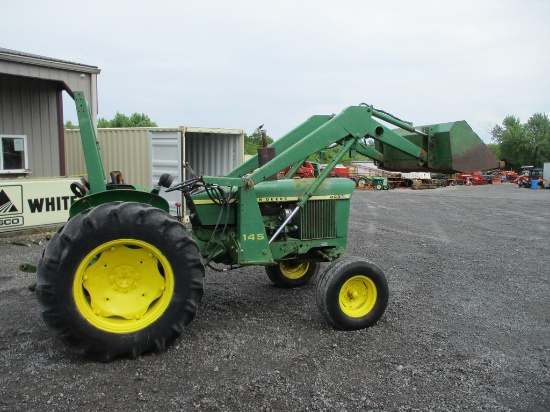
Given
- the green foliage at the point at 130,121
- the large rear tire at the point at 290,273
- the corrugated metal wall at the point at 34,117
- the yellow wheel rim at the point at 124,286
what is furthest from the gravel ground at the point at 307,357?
the green foliage at the point at 130,121

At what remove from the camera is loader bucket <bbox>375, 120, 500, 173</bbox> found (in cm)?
480

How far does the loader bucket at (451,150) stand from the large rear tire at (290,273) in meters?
1.76

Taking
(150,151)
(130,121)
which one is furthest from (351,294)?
(130,121)

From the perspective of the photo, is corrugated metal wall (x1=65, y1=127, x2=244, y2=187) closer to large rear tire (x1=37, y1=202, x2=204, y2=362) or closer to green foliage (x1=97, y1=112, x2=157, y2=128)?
large rear tire (x1=37, y1=202, x2=204, y2=362)

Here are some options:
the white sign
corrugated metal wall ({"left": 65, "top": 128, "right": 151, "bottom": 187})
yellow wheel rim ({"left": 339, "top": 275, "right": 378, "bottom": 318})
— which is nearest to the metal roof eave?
corrugated metal wall ({"left": 65, "top": 128, "right": 151, "bottom": 187})

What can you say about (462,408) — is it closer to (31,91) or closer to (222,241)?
(222,241)

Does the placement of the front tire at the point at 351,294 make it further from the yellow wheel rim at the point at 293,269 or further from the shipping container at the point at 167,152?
the shipping container at the point at 167,152

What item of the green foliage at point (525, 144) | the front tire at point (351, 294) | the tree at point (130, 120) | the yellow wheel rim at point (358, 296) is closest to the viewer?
the front tire at point (351, 294)

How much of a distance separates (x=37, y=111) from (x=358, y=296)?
9890 millimetres

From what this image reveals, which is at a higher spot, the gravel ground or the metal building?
the metal building

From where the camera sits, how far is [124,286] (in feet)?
12.8

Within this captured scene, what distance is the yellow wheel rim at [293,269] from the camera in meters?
5.79

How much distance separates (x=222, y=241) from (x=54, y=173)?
8.77 metres

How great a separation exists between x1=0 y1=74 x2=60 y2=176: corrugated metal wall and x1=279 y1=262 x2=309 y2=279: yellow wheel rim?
27.1 feet
